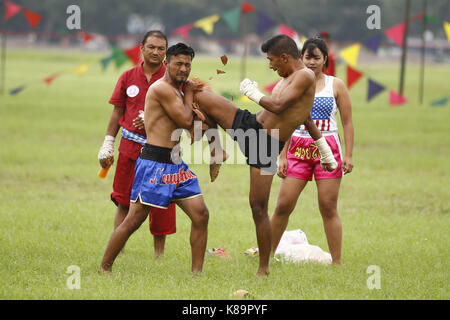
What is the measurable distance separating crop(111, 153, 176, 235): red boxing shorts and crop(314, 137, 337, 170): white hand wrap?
5.21ft

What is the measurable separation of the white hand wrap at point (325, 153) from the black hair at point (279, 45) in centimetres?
83

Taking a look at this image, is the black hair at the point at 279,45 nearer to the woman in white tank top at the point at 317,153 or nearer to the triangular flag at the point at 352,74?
the woman in white tank top at the point at 317,153

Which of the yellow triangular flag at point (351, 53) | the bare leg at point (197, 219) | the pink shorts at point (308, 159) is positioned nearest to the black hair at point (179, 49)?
the bare leg at point (197, 219)

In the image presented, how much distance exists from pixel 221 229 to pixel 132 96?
221 centimetres

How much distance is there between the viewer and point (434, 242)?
7.48 metres

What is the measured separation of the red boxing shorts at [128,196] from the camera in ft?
21.6

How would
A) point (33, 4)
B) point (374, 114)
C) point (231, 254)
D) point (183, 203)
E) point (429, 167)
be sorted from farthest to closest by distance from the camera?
1. point (33, 4)
2. point (374, 114)
3. point (429, 167)
4. point (231, 254)
5. point (183, 203)

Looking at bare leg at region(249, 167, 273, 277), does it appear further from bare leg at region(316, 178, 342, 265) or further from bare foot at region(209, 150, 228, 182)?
bare leg at region(316, 178, 342, 265)

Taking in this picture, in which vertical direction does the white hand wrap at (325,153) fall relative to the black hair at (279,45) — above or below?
below

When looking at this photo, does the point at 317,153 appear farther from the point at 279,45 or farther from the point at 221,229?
the point at 221,229

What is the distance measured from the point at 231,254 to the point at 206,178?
14.6 ft
